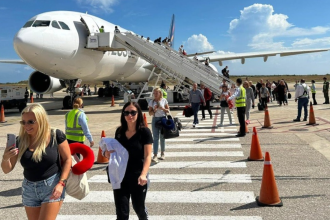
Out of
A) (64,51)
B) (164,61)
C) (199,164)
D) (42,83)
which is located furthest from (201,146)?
(42,83)

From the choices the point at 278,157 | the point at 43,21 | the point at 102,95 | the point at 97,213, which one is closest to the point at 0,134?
the point at 43,21

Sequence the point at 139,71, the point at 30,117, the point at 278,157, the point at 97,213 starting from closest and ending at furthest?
the point at 30,117, the point at 97,213, the point at 278,157, the point at 139,71

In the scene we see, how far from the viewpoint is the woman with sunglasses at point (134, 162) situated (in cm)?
305

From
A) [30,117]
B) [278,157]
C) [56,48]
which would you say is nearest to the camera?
[30,117]

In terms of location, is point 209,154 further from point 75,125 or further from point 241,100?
point 75,125

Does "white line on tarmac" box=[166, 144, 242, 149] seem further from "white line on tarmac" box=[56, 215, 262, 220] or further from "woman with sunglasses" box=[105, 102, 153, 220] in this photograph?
"woman with sunglasses" box=[105, 102, 153, 220]

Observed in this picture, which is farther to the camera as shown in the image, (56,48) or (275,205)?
(56,48)

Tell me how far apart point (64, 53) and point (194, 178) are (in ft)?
38.3

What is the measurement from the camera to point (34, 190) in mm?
2768

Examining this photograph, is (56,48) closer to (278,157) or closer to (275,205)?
(278,157)

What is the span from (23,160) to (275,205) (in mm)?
3318

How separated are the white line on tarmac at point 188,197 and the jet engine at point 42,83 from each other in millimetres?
17450

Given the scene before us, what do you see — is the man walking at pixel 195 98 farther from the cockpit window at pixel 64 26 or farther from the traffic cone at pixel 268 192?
the cockpit window at pixel 64 26

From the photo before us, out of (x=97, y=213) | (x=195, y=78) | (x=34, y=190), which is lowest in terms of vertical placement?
(x=97, y=213)
